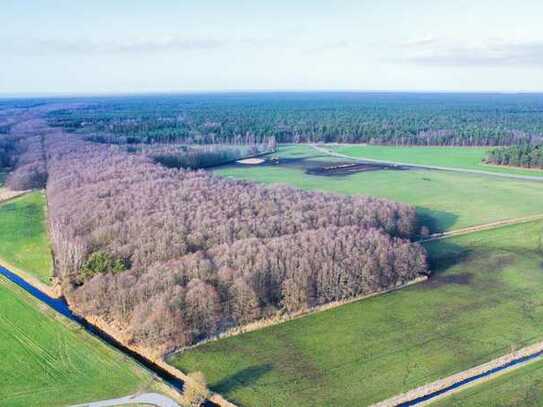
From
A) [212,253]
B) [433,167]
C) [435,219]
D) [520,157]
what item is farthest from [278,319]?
[520,157]

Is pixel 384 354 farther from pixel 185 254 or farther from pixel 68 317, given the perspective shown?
pixel 68 317

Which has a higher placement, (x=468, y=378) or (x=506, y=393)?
(x=506, y=393)

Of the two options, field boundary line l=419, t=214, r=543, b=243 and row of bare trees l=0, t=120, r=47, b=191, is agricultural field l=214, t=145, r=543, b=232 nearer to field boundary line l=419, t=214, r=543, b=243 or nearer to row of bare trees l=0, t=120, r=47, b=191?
field boundary line l=419, t=214, r=543, b=243

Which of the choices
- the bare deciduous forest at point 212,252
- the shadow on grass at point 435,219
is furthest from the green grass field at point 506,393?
the shadow on grass at point 435,219

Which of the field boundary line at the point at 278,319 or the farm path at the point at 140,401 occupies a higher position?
the field boundary line at the point at 278,319

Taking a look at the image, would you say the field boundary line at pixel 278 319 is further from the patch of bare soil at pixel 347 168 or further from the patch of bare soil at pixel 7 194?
the patch of bare soil at pixel 7 194

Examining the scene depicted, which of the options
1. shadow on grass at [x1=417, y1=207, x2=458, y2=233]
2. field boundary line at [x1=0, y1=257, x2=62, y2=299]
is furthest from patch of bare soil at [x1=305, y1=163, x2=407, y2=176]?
field boundary line at [x1=0, y1=257, x2=62, y2=299]

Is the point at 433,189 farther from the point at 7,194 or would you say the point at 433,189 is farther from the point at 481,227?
the point at 7,194
